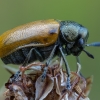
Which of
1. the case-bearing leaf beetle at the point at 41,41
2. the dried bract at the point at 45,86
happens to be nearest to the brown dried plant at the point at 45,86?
the dried bract at the point at 45,86

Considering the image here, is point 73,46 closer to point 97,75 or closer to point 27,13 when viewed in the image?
point 97,75

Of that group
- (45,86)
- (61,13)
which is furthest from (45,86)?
(61,13)

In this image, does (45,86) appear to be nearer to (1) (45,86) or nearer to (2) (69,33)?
(1) (45,86)

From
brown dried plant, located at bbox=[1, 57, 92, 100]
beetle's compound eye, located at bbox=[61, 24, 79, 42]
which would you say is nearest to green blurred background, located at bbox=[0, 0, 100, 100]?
beetle's compound eye, located at bbox=[61, 24, 79, 42]

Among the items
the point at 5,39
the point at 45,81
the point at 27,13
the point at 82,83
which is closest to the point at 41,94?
the point at 45,81

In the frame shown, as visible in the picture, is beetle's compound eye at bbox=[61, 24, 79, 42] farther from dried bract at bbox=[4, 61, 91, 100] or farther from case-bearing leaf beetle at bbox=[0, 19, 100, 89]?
dried bract at bbox=[4, 61, 91, 100]
